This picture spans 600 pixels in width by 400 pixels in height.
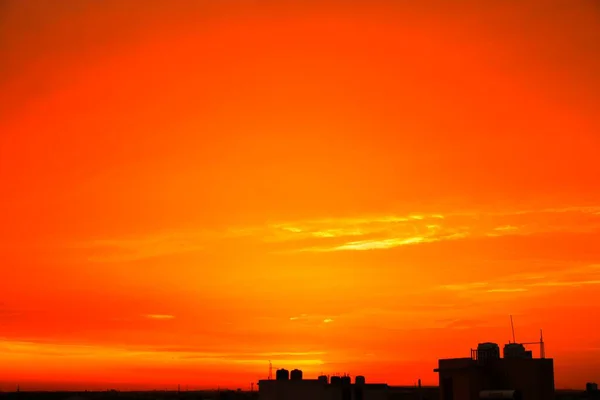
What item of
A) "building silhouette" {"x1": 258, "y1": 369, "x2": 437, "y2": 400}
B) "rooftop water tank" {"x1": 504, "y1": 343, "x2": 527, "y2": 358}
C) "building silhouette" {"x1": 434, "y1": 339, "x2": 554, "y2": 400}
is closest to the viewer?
"building silhouette" {"x1": 434, "y1": 339, "x2": 554, "y2": 400}

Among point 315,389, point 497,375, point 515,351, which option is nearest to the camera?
point 497,375

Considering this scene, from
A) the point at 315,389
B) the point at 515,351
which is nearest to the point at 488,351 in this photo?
the point at 515,351

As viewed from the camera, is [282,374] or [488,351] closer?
[488,351]

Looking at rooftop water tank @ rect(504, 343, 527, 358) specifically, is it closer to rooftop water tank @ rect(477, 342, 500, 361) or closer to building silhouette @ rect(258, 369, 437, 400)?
rooftop water tank @ rect(477, 342, 500, 361)

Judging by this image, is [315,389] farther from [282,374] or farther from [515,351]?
[515,351]

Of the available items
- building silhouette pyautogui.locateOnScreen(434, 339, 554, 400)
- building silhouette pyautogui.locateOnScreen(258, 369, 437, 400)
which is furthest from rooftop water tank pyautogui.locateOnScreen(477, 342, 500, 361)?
building silhouette pyautogui.locateOnScreen(258, 369, 437, 400)

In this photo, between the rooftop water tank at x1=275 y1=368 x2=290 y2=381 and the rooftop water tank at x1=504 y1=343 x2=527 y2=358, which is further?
the rooftop water tank at x1=275 y1=368 x2=290 y2=381

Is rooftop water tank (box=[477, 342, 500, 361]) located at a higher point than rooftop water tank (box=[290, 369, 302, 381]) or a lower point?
higher

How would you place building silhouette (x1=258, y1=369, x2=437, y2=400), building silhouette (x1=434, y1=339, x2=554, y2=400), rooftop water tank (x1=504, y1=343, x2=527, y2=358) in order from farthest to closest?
building silhouette (x1=258, y1=369, x2=437, y2=400) < rooftop water tank (x1=504, y1=343, x2=527, y2=358) < building silhouette (x1=434, y1=339, x2=554, y2=400)

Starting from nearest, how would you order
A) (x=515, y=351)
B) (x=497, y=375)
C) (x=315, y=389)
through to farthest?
(x=497, y=375) → (x=515, y=351) → (x=315, y=389)

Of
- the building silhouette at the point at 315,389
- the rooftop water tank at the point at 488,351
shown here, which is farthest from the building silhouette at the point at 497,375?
the building silhouette at the point at 315,389

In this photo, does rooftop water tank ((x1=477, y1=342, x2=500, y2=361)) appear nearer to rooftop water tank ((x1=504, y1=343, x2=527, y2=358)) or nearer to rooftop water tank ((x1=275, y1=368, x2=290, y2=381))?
rooftop water tank ((x1=504, y1=343, x2=527, y2=358))

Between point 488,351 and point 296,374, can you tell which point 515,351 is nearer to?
point 488,351

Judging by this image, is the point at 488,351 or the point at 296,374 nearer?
the point at 488,351
